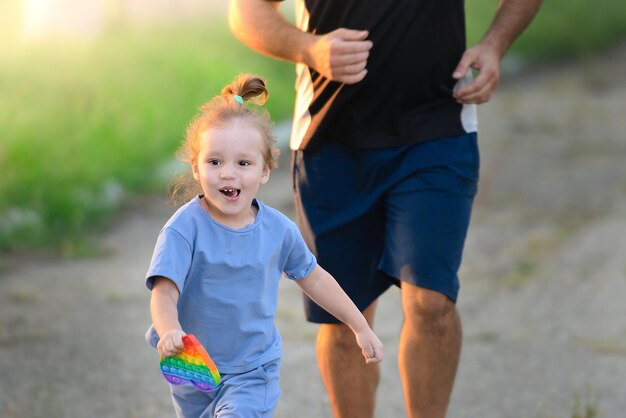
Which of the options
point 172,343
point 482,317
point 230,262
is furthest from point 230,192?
point 482,317

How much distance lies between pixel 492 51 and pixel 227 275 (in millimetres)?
1252

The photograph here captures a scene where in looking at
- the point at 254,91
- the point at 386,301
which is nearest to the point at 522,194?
the point at 386,301

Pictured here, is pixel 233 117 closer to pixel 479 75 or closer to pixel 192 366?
pixel 192 366

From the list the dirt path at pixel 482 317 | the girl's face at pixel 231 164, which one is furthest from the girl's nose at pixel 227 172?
the dirt path at pixel 482 317

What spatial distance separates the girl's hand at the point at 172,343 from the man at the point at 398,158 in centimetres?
107

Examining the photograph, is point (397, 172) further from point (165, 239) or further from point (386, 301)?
point (386, 301)

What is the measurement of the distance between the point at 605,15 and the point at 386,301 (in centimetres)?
1112

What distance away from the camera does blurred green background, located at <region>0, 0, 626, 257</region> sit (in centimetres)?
737

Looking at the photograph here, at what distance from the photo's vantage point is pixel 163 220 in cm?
787

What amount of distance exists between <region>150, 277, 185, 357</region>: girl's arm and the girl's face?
8.5 inches

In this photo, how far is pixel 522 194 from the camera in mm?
8742

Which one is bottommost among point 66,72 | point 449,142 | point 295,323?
point 295,323

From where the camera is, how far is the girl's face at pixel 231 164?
9.07ft

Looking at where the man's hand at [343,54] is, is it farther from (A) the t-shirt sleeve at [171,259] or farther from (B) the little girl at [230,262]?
(A) the t-shirt sleeve at [171,259]
